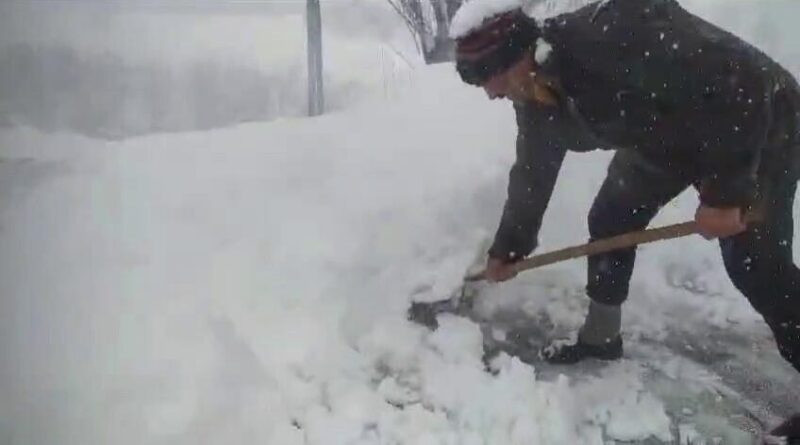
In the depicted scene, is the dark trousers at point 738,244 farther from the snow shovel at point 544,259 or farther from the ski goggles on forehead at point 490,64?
the ski goggles on forehead at point 490,64

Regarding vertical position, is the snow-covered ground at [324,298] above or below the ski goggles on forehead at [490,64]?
below

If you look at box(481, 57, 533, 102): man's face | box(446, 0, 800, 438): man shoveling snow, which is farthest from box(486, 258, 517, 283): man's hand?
box(481, 57, 533, 102): man's face

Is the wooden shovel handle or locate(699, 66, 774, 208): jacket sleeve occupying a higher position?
locate(699, 66, 774, 208): jacket sleeve

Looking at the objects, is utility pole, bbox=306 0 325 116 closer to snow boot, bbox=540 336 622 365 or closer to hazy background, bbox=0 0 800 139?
hazy background, bbox=0 0 800 139

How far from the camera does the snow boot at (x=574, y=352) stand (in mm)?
1037

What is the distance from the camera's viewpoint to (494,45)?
36.0 inches

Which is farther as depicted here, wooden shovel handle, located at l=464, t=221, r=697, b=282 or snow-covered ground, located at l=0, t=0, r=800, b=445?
wooden shovel handle, located at l=464, t=221, r=697, b=282

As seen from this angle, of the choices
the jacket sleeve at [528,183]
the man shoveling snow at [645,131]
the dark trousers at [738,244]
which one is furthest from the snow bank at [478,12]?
the dark trousers at [738,244]

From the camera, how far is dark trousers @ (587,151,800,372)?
98 centimetres

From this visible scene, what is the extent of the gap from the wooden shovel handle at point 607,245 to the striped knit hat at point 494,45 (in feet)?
0.85

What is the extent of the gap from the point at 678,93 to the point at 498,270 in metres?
0.31

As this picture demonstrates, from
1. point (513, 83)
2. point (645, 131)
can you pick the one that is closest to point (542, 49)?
point (513, 83)

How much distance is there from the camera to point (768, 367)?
3.43ft

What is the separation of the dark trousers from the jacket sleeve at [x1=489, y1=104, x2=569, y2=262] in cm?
7
